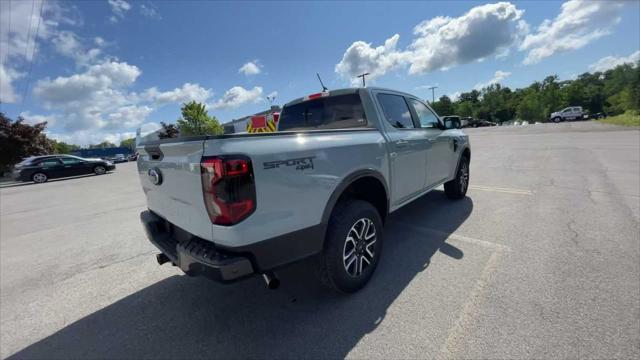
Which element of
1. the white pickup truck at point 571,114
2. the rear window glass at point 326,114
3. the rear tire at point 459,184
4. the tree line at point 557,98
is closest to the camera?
the rear window glass at point 326,114

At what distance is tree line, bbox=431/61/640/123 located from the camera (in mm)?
46025

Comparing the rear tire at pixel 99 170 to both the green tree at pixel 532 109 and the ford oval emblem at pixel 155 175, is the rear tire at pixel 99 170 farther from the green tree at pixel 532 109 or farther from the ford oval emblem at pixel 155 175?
the green tree at pixel 532 109

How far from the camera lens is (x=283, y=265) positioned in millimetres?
1975

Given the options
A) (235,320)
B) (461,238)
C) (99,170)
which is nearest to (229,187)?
(235,320)

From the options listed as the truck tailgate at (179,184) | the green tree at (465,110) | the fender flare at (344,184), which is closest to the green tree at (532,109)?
the green tree at (465,110)

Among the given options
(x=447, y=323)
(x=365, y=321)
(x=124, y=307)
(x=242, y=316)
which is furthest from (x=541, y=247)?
(x=124, y=307)

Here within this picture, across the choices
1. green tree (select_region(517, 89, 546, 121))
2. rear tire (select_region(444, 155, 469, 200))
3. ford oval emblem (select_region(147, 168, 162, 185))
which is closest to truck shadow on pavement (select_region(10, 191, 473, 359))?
ford oval emblem (select_region(147, 168, 162, 185))

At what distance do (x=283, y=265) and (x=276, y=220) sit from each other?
34 cm

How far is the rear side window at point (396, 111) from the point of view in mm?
3348

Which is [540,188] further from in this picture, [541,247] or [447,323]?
[447,323]

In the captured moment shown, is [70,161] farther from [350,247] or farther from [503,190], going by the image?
[503,190]

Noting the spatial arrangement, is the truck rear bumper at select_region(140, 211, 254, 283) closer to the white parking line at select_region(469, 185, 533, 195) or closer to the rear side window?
the rear side window

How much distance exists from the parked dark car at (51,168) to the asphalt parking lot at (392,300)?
1447 centimetres

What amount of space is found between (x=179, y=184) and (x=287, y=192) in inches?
32.8
